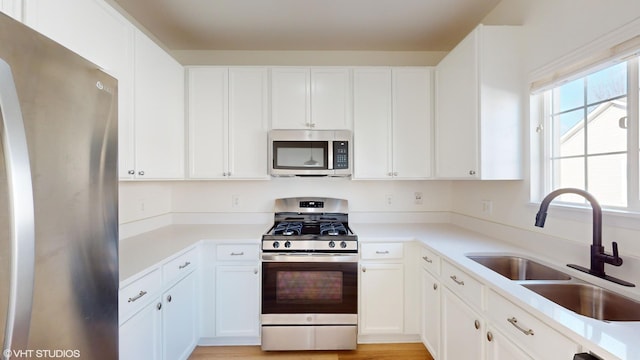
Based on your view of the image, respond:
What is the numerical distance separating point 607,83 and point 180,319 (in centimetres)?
284

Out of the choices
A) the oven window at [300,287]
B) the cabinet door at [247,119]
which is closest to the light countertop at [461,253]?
the oven window at [300,287]

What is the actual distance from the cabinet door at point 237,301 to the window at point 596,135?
2.15m

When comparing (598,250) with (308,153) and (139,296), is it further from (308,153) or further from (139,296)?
(139,296)

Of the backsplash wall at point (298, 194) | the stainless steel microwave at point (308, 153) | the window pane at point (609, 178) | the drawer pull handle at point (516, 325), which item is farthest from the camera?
the backsplash wall at point (298, 194)

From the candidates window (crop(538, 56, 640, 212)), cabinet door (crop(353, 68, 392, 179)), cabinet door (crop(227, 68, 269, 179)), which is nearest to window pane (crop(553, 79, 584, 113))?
window (crop(538, 56, 640, 212))

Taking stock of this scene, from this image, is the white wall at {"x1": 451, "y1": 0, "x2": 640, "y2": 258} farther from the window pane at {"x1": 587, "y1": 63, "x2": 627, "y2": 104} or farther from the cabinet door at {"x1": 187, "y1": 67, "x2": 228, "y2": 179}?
the cabinet door at {"x1": 187, "y1": 67, "x2": 228, "y2": 179}

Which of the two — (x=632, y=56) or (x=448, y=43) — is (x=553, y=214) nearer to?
(x=632, y=56)

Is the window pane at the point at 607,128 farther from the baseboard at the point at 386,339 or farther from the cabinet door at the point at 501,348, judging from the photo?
the baseboard at the point at 386,339

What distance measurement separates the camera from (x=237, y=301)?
208 cm

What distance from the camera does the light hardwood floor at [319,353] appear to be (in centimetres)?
201

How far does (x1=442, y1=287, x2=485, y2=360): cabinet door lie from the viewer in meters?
1.36

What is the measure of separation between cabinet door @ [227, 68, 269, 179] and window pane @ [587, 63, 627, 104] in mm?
2146

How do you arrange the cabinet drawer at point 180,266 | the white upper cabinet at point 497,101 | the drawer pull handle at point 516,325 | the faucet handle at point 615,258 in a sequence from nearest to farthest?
the drawer pull handle at point 516,325
the faucet handle at point 615,258
the cabinet drawer at point 180,266
the white upper cabinet at point 497,101

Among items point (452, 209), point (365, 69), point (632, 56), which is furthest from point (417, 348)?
point (365, 69)
